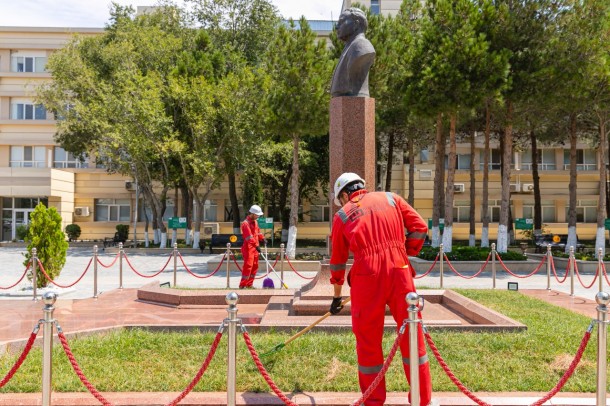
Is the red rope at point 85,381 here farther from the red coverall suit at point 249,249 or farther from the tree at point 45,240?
the tree at point 45,240

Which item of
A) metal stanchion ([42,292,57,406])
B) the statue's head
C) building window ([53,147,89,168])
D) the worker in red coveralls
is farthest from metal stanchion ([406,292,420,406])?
building window ([53,147,89,168])

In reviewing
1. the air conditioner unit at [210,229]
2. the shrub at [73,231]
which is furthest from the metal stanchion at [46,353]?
the shrub at [73,231]

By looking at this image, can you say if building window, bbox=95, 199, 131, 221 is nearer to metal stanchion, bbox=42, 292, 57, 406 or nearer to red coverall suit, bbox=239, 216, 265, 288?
red coverall suit, bbox=239, 216, 265, 288

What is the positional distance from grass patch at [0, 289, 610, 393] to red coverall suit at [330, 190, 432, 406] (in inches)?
31.4

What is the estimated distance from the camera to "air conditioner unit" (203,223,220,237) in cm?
3350

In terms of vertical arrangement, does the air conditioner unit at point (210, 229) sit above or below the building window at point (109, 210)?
below

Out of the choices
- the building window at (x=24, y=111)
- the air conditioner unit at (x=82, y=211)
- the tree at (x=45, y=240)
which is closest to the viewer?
the tree at (x=45, y=240)

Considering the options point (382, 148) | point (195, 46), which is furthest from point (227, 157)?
point (382, 148)

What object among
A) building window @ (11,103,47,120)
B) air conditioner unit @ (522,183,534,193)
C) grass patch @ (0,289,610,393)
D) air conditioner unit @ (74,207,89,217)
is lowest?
grass patch @ (0,289,610,393)

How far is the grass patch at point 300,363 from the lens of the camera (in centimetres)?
522

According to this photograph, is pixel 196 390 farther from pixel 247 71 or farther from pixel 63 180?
pixel 63 180

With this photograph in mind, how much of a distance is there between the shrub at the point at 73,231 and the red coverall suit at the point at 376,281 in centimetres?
3187

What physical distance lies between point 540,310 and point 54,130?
34.8 metres

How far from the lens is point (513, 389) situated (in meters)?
5.14
